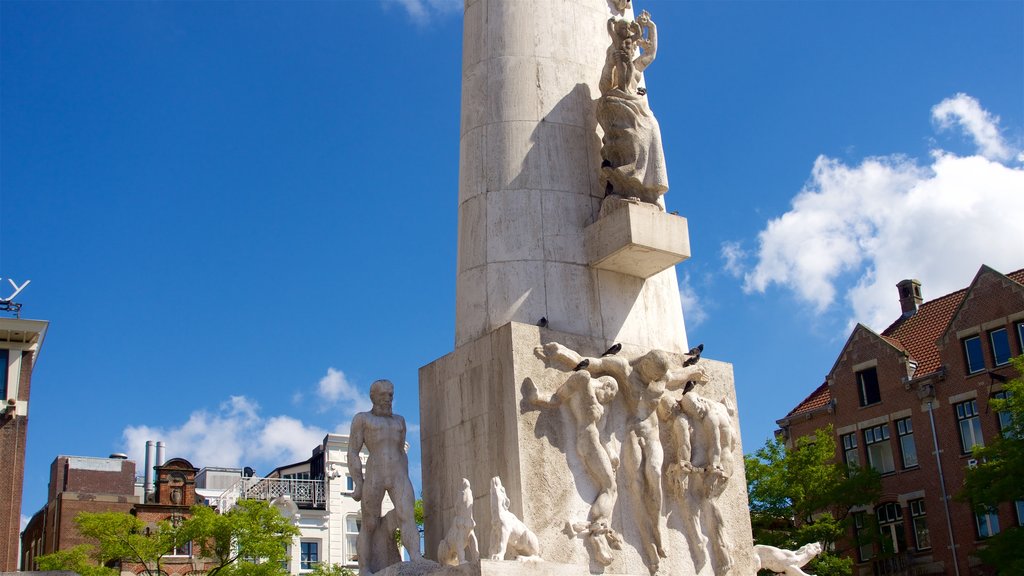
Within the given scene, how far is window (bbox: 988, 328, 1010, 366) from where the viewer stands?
3881cm

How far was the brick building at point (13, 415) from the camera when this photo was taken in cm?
3709

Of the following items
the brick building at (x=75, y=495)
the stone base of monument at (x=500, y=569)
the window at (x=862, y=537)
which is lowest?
the stone base of monument at (x=500, y=569)

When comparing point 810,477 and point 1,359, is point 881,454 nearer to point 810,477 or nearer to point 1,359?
point 810,477

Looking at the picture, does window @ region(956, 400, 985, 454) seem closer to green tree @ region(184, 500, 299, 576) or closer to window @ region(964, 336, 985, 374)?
window @ region(964, 336, 985, 374)

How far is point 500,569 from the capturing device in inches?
467

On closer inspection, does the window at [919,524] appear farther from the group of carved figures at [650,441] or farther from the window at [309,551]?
the group of carved figures at [650,441]

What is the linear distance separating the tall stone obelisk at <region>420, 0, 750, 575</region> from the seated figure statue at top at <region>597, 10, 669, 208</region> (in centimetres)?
26

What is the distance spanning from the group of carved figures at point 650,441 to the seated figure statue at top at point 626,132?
217 cm

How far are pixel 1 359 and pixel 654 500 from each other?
30.6 meters

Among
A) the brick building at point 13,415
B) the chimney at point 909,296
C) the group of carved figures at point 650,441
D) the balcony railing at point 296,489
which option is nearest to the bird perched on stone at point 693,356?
the group of carved figures at point 650,441

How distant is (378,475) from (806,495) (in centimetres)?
2601

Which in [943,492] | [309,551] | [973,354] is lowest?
[943,492]

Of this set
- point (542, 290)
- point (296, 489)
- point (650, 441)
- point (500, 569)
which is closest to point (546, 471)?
point (650, 441)

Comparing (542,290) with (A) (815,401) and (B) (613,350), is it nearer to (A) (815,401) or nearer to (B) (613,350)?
(B) (613,350)
